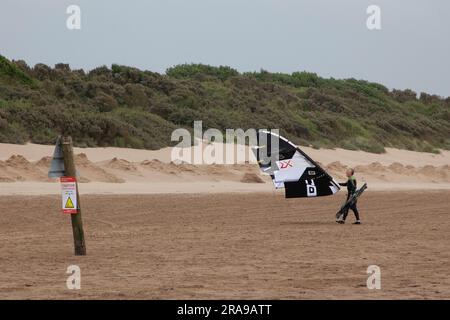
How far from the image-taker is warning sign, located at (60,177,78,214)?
532 inches

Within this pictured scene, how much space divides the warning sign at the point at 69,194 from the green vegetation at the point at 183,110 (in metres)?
16.5

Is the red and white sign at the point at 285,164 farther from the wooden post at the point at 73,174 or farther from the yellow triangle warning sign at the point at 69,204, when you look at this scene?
the yellow triangle warning sign at the point at 69,204

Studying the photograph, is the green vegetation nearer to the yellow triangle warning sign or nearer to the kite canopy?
the kite canopy

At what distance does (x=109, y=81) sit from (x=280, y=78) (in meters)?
25.9

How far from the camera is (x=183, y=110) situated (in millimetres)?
40938

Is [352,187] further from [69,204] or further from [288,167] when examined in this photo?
[69,204]

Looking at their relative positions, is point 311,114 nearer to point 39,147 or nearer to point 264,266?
point 39,147

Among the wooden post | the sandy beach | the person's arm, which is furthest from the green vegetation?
the wooden post

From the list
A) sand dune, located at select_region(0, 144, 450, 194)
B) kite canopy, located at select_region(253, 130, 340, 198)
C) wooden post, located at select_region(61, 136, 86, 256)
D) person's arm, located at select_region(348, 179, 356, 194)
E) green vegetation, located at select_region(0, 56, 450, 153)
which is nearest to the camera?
wooden post, located at select_region(61, 136, 86, 256)

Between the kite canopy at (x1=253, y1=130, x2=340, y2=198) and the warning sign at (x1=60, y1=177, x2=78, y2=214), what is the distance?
6.22 meters
